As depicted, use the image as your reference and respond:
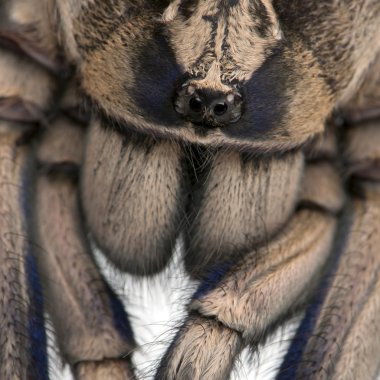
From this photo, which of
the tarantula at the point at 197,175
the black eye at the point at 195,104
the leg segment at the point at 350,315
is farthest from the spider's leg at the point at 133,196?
the leg segment at the point at 350,315

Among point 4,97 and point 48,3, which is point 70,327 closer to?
point 4,97

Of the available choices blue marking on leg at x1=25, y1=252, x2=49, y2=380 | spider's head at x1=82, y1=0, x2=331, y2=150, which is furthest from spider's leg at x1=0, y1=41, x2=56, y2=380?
spider's head at x1=82, y1=0, x2=331, y2=150

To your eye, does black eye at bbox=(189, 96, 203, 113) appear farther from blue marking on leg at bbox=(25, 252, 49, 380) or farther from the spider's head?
blue marking on leg at bbox=(25, 252, 49, 380)

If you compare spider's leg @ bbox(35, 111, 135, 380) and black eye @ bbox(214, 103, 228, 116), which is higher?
black eye @ bbox(214, 103, 228, 116)

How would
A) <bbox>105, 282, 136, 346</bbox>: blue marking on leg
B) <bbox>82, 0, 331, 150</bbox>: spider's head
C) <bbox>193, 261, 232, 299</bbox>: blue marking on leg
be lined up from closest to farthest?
<bbox>82, 0, 331, 150</bbox>: spider's head → <bbox>193, 261, 232, 299</bbox>: blue marking on leg → <bbox>105, 282, 136, 346</bbox>: blue marking on leg

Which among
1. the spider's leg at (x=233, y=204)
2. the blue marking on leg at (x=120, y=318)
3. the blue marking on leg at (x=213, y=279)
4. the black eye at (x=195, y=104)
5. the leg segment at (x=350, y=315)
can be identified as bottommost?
the blue marking on leg at (x=120, y=318)

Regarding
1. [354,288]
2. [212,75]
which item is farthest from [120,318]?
[212,75]

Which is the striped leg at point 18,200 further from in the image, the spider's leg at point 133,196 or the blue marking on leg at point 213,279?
the blue marking on leg at point 213,279
